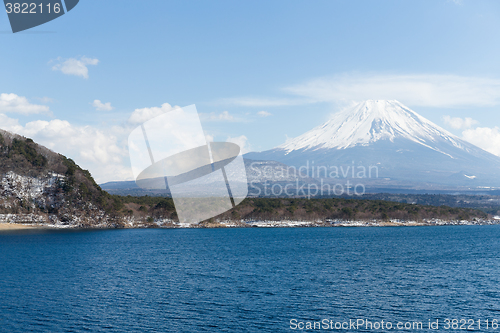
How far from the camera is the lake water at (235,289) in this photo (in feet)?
91.3

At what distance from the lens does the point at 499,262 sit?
54.5m

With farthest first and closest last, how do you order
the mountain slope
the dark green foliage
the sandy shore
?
the dark green foliage < the mountain slope < the sandy shore

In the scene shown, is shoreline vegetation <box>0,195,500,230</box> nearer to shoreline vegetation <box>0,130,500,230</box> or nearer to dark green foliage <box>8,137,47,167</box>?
shoreline vegetation <box>0,130,500,230</box>

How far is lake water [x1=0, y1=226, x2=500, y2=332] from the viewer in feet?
91.3

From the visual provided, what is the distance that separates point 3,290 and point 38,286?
108 inches

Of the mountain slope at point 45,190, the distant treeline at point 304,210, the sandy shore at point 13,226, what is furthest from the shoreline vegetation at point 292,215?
the sandy shore at point 13,226

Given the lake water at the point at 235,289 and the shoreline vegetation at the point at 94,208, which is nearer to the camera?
the lake water at the point at 235,289

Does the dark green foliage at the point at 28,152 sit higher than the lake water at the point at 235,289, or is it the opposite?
the dark green foliage at the point at 28,152

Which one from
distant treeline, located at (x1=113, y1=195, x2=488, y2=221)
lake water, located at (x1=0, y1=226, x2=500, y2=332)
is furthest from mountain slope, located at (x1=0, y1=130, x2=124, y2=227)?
lake water, located at (x1=0, y1=226, x2=500, y2=332)

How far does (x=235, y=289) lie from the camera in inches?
1441

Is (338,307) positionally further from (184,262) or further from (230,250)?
(230,250)

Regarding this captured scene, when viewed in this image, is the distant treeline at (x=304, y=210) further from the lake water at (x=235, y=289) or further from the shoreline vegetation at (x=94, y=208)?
the lake water at (x=235, y=289)

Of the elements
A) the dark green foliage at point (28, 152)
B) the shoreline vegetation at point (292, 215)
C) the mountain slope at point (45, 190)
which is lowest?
the shoreline vegetation at point (292, 215)

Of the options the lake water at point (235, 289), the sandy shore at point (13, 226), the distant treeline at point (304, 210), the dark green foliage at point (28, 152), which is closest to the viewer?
the lake water at point (235, 289)
